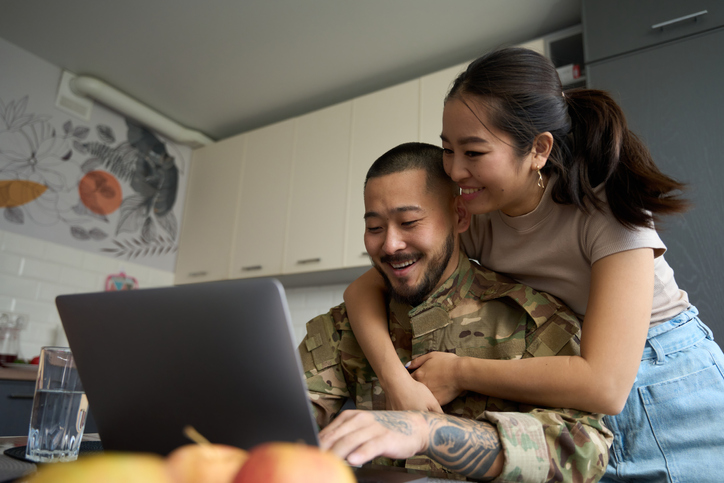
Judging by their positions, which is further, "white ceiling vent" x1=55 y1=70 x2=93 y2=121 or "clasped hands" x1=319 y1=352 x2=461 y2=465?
"white ceiling vent" x1=55 y1=70 x2=93 y2=121

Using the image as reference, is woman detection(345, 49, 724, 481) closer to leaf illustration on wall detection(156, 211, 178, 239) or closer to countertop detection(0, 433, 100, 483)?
countertop detection(0, 433, 100, 483)

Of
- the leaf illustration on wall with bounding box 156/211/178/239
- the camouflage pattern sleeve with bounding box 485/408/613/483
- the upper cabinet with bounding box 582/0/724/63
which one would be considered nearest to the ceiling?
the upper cabinet with bounding box 582/0/724/63

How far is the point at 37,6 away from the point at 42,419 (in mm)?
2785

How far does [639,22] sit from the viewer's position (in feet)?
7.12

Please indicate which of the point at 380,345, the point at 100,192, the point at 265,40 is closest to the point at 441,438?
the point at 380,345

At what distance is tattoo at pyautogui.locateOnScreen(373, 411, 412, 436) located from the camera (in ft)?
2.30

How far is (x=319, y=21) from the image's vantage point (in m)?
2.79

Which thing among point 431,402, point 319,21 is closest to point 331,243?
point 319,21

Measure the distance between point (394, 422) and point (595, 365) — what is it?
0.39 meters

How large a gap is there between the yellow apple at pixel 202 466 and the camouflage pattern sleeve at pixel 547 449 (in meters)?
0.53

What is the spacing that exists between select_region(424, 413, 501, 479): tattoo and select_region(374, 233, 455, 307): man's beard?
1.55ft

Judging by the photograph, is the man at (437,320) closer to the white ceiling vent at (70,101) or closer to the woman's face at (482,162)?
the woman's face at (482,162)

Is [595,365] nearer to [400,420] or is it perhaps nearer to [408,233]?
[400,420]

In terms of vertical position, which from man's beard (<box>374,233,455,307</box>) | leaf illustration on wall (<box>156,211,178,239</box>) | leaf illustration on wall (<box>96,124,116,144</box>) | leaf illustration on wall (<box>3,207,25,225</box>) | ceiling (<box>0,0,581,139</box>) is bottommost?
man's beard (<box>374,233,455,307</box>)
